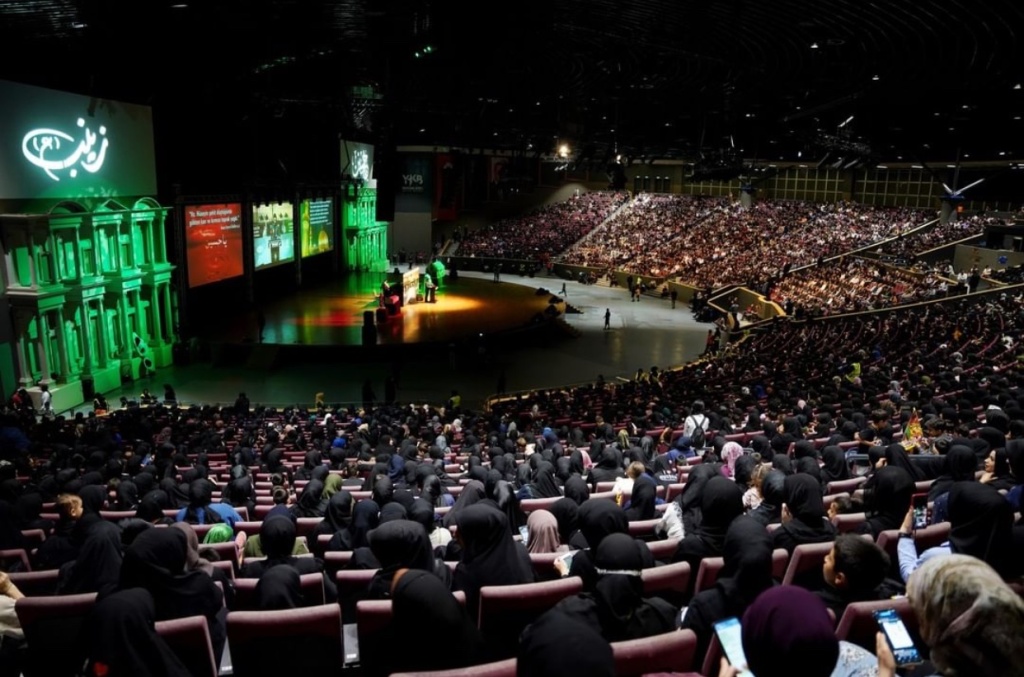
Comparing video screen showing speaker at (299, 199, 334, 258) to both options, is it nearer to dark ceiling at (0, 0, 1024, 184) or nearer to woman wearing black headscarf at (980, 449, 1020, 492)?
dark ceiling at (0, 0, 1024, 184)

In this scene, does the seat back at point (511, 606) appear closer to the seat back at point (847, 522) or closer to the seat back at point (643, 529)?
the seat back at point (643, 529)

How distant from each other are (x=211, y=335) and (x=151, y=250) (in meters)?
4.18

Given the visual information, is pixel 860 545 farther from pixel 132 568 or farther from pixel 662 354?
pixel 662 354

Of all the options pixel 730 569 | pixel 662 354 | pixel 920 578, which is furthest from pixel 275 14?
pixel 662 354

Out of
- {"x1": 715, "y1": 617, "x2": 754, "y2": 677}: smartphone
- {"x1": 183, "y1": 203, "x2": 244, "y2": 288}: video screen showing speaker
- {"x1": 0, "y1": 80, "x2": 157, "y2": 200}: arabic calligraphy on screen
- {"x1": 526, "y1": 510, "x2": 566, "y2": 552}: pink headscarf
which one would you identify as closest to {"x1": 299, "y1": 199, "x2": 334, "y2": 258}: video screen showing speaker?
{"x1": 183, "y1": 203, "x2": 244, "y2": 288}: video screen showing speaker

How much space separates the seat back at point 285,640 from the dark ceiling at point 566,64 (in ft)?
38.9

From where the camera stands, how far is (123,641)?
351 centimetres

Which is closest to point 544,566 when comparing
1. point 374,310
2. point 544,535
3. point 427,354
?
point 544,535

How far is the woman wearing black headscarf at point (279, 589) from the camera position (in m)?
4.65

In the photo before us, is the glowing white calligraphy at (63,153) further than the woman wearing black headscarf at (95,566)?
Yes

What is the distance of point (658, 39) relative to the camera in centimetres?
1591

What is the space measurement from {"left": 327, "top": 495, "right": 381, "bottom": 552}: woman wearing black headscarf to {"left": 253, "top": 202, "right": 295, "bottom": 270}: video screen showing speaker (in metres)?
28.1

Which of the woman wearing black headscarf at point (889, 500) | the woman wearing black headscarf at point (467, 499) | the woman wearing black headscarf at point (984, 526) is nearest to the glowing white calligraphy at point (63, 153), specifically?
the woman wearing black headscarf at point (467, 499)

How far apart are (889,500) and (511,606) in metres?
3.24
